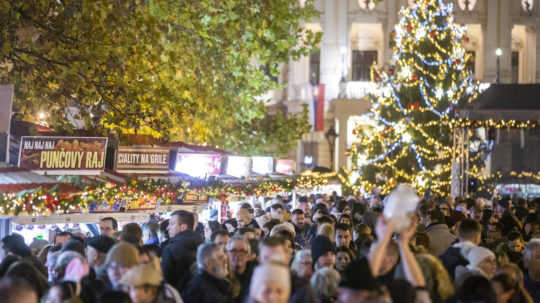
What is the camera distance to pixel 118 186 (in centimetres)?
1191

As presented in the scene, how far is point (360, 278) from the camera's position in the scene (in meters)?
5.36

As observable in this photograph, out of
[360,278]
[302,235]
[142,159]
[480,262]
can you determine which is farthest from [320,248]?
[142,159]

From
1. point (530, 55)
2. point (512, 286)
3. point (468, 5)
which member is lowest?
point (512, 286)

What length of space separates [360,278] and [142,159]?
9.50 meters

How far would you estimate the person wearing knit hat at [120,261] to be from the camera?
662cm

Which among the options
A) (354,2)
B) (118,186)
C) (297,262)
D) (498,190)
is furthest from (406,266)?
(354,2)

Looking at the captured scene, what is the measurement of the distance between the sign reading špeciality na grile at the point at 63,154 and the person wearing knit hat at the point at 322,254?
4364 mm

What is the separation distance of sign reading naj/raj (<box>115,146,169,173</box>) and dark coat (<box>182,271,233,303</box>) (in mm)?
6630

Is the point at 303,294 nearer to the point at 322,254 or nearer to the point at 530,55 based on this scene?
the point at 322,254

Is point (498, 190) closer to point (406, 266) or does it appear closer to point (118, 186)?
point (118, 186)

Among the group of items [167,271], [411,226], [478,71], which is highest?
[478,71]

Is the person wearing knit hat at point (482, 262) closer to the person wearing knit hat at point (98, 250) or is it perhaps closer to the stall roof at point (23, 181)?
the person wearing knit hat at point (98, 250)

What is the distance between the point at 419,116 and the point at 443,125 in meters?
1.17

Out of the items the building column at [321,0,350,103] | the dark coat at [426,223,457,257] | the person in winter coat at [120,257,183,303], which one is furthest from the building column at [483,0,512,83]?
the person in winter coat at [120,257,183,303]
